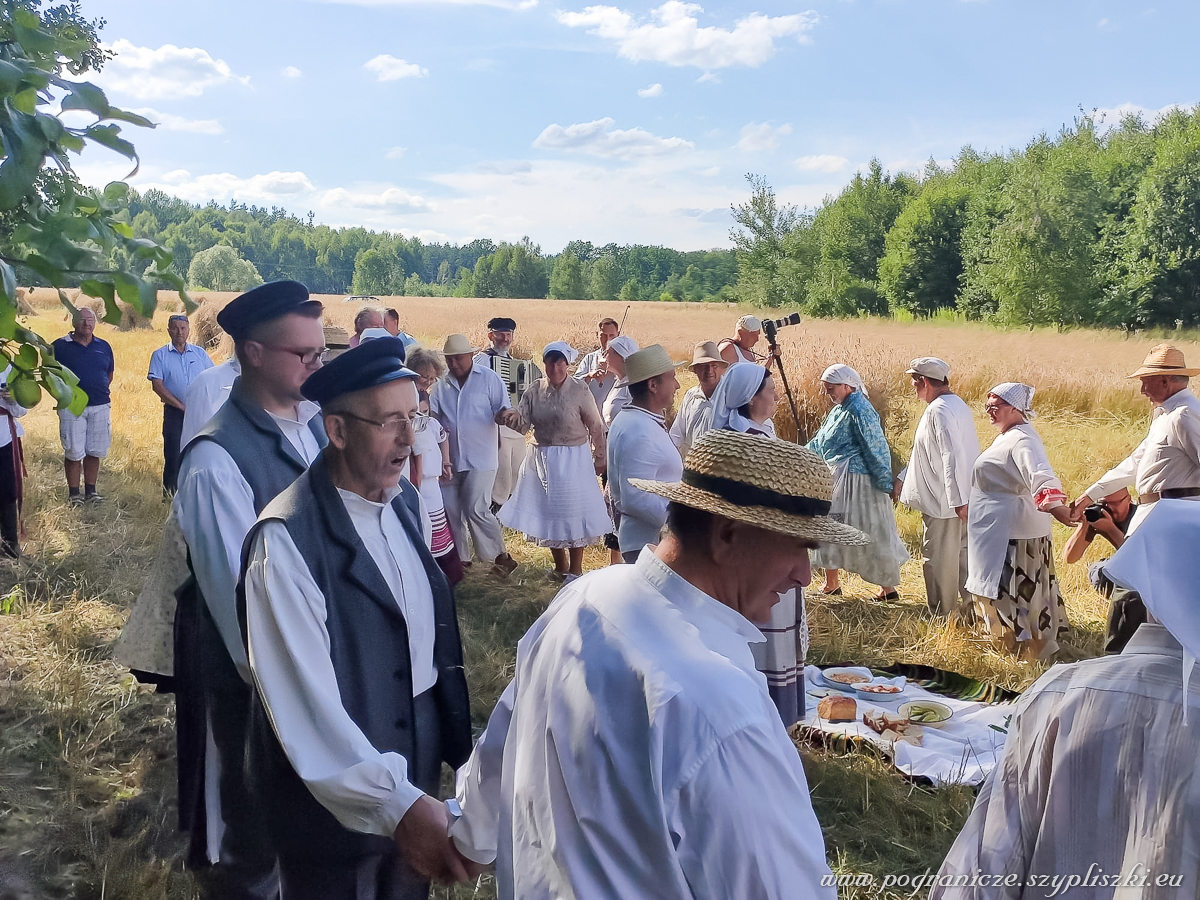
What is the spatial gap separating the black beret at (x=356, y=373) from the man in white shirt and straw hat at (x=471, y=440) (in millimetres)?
5076

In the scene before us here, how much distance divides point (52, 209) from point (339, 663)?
107 centimetres

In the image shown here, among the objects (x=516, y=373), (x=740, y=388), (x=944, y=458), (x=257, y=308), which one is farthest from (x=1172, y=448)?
(x=516, y=373)

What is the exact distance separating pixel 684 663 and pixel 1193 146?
33.5 m

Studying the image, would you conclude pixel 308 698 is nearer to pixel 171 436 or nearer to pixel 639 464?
pixel 639 464

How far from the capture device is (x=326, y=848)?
217 cm

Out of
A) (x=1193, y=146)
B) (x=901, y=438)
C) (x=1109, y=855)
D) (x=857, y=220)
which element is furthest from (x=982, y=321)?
(x=1109, y=855)

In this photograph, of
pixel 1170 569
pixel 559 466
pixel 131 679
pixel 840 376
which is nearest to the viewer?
pixel 1170 569

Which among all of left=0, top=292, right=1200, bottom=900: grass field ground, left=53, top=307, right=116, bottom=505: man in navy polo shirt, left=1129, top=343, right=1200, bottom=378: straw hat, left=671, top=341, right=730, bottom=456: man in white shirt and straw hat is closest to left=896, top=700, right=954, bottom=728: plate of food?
left=0, top=292, right=1200, bottom=900: grass field ground

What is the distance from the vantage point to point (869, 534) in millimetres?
6781

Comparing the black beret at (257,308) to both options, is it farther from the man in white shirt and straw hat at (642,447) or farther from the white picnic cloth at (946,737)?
the white picnic cloth at (946,737)

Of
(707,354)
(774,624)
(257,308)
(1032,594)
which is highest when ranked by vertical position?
(257,308)

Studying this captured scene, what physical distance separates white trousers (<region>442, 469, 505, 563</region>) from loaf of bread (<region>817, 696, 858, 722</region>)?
3.17 meters

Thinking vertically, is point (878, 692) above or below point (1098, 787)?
below

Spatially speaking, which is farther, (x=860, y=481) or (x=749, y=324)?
(x=749, y=324)
